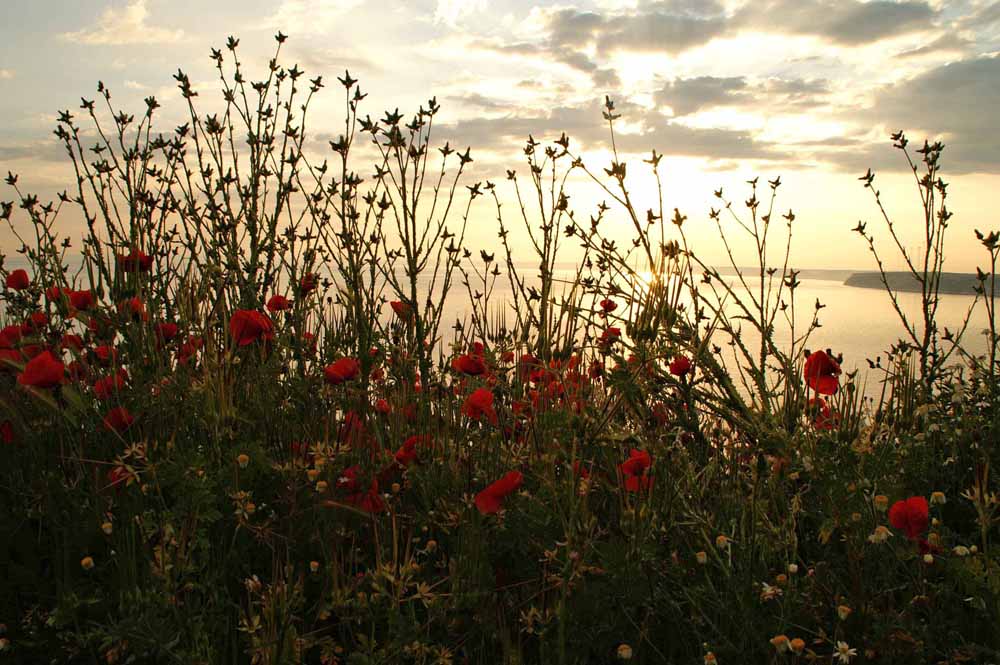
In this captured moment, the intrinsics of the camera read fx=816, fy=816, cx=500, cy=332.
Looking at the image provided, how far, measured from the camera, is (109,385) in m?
2.48

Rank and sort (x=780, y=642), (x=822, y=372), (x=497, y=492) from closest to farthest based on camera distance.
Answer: (x=780, y=642)
(x=497, y=492)
(x=822, y=372)

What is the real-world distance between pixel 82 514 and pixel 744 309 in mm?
2086

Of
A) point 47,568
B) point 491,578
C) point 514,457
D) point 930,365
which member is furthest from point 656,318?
point 47,568

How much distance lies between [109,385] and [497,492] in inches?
55.7

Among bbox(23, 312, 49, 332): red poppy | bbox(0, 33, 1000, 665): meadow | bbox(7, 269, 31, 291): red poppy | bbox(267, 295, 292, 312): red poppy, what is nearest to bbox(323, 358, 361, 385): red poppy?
bbox(0, 33, 1000, 665): meadow

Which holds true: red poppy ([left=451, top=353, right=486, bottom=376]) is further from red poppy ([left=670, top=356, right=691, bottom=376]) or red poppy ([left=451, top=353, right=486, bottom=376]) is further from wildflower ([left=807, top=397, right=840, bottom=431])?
wildflower ([left=807, top=397, right=840, bottom=431])

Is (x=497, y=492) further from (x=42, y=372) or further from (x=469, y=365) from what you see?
(x=42, y=372)

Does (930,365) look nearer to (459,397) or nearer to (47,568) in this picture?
(459,397)

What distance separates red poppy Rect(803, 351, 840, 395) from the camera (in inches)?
88.0

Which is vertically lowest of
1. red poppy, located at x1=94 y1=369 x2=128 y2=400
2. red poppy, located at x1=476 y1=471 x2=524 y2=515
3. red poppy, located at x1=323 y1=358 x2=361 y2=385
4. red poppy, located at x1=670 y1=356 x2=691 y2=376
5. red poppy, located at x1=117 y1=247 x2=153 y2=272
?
red poppy, located at x1=476 y1=471 x2=524 y2=515

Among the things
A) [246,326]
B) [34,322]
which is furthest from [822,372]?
[34,322]

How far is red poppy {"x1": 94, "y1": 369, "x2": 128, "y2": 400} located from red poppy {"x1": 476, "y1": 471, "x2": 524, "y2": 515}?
1.18 metres

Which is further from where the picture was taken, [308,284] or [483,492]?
[308,284]

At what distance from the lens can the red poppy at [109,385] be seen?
2385mm
